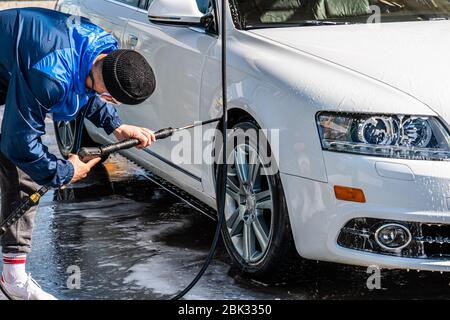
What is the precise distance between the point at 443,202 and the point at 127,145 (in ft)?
4.22

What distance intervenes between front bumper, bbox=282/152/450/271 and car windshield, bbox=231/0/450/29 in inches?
40.5

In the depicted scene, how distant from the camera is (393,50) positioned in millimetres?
4508

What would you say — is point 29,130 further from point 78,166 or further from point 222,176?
point 222,176

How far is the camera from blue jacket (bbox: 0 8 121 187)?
3.83m

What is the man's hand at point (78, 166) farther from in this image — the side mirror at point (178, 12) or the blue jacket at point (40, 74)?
the side mirror at point (178, 12)

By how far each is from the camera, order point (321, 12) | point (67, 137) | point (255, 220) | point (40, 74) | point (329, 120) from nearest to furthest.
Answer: point (40, 74) → point (329, 120) → point (255, 220) → point (321, 12) → point (67, 137)

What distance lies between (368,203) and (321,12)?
4.49 feet

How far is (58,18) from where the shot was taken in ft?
13.2

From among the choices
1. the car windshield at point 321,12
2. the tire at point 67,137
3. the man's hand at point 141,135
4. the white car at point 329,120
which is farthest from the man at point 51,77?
the tire at point 67,137

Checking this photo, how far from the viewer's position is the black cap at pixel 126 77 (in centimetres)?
383

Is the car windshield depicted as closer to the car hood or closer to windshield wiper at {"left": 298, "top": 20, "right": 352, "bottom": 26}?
windshield wiper at {"left": 298, "top": 20, "right": 352, "bottom": 26}

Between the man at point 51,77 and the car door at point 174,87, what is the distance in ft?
3.55

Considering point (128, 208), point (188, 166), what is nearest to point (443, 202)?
point (188, 166)

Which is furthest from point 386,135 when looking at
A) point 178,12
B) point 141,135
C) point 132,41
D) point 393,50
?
point 132,41
